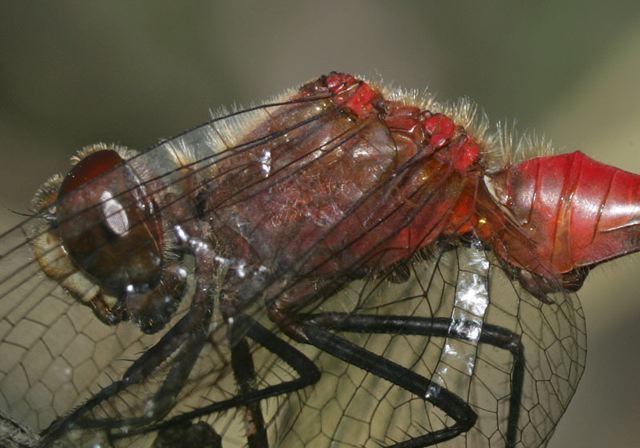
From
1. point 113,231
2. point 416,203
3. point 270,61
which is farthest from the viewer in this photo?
point 270,61

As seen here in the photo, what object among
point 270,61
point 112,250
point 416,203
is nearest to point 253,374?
point 112,250

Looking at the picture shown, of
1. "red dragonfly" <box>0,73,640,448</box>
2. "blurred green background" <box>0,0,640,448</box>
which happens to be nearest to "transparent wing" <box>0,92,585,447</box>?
"red dragonfly" <box>0,73,640,448</box>

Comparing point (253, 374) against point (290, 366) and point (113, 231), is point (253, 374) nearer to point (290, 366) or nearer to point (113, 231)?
point (290, 366)

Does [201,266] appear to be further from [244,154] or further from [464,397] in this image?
[464,397]

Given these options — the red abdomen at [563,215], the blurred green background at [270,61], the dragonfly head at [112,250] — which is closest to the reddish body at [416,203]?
the red abdomen at [563,215]

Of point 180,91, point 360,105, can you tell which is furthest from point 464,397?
point 180,91

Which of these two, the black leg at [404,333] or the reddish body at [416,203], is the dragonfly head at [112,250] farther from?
the black leg at [404,333]
